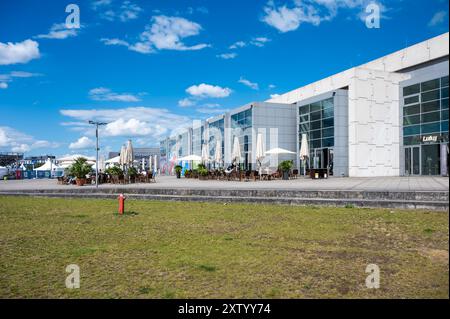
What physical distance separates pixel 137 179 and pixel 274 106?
1828 cm

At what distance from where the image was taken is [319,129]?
1364 inches

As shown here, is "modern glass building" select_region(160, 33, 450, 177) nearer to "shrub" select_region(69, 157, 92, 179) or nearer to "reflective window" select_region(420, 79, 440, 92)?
"reflective window" select_region(420, 79, 440, 92)

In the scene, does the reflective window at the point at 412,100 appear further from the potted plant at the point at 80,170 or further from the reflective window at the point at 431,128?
the potted plant at the point at 80,170

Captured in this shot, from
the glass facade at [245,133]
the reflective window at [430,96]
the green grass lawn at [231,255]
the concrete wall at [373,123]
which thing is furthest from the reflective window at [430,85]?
the green grass lawn at [231,255]

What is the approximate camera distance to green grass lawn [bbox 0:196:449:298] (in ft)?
14.6

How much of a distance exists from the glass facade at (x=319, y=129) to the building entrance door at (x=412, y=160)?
20.9ft

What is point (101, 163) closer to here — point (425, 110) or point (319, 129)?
point (319, 129)

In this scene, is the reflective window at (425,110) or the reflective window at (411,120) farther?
the reflective window at (411,120)

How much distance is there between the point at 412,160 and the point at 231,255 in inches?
1136

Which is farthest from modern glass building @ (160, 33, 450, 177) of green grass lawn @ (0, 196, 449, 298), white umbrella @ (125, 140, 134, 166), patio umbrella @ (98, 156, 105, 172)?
green grass lawn @ (0, 196, 449, 298)

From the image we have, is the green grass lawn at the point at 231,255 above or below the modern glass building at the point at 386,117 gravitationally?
below

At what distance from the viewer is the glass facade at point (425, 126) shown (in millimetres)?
26672

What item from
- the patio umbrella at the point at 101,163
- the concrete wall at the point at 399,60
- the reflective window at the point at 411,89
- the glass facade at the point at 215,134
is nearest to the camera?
the concrete wall at the point at 399,60

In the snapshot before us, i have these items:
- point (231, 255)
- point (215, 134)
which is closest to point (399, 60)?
point (215, 134)
